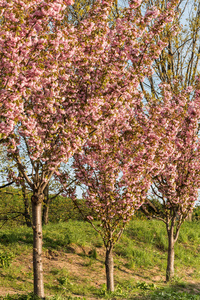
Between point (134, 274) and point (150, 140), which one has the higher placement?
point (150, 140)

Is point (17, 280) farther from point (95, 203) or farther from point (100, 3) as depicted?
point (100, 3)

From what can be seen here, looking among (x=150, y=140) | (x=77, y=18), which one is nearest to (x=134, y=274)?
(x=150, y=140)

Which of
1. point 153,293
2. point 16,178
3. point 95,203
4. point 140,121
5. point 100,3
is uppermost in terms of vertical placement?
point 100,3

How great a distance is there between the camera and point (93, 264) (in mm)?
11695

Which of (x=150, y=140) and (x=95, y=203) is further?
(x=150, y=140)

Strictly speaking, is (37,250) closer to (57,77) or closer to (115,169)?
(115,169)

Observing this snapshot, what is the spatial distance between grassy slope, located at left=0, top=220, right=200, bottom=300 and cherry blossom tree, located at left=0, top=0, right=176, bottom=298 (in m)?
2.13

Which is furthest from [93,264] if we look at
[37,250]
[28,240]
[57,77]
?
[57,77]

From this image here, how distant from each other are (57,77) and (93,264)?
746cm

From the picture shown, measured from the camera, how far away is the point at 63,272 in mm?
10422

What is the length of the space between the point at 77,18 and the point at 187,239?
1243 cm

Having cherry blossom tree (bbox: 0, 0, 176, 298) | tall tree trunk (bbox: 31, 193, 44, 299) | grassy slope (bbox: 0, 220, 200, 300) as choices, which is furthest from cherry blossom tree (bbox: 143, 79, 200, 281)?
tall tree trunk (bbox: 31, 193, 44, 299)

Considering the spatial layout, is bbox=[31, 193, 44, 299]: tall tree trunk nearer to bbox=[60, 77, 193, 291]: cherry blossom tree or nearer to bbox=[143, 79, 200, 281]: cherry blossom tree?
bbox=[60, 77, 193, 291]: cherry blossom tree

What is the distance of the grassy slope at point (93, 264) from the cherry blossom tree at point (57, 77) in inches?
84.0
